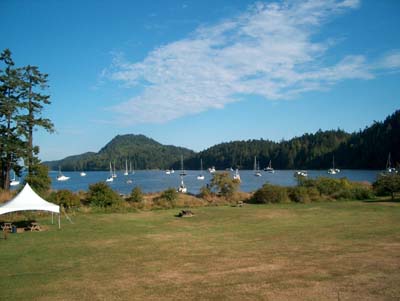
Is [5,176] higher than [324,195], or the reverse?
[5,176]

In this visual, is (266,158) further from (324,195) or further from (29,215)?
(29,215)

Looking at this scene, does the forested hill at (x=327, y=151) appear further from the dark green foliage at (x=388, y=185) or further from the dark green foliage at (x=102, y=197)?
the dark green foliage at (x=102, y=197)

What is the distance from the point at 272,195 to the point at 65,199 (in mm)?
16981

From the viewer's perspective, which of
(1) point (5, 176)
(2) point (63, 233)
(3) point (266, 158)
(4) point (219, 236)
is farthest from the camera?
(3) point (266, 158)

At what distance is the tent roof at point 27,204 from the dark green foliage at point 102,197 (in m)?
9.10

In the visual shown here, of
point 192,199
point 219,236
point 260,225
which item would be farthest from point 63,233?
point 192,199

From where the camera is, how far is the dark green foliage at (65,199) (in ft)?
96.0

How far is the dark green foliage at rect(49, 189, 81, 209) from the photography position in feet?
96.0

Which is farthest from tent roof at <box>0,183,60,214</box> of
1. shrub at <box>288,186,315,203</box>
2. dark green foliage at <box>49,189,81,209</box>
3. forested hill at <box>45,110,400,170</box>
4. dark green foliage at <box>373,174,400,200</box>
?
forested hill at <box>45,110,400,170</box>

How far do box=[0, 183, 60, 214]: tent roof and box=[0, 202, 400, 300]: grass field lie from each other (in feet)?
4.22

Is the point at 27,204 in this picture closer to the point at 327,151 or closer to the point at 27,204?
the point at 27,204

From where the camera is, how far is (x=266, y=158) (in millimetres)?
179250

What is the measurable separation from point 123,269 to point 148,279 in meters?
1.54

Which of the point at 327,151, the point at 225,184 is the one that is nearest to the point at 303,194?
the point at 225,184
